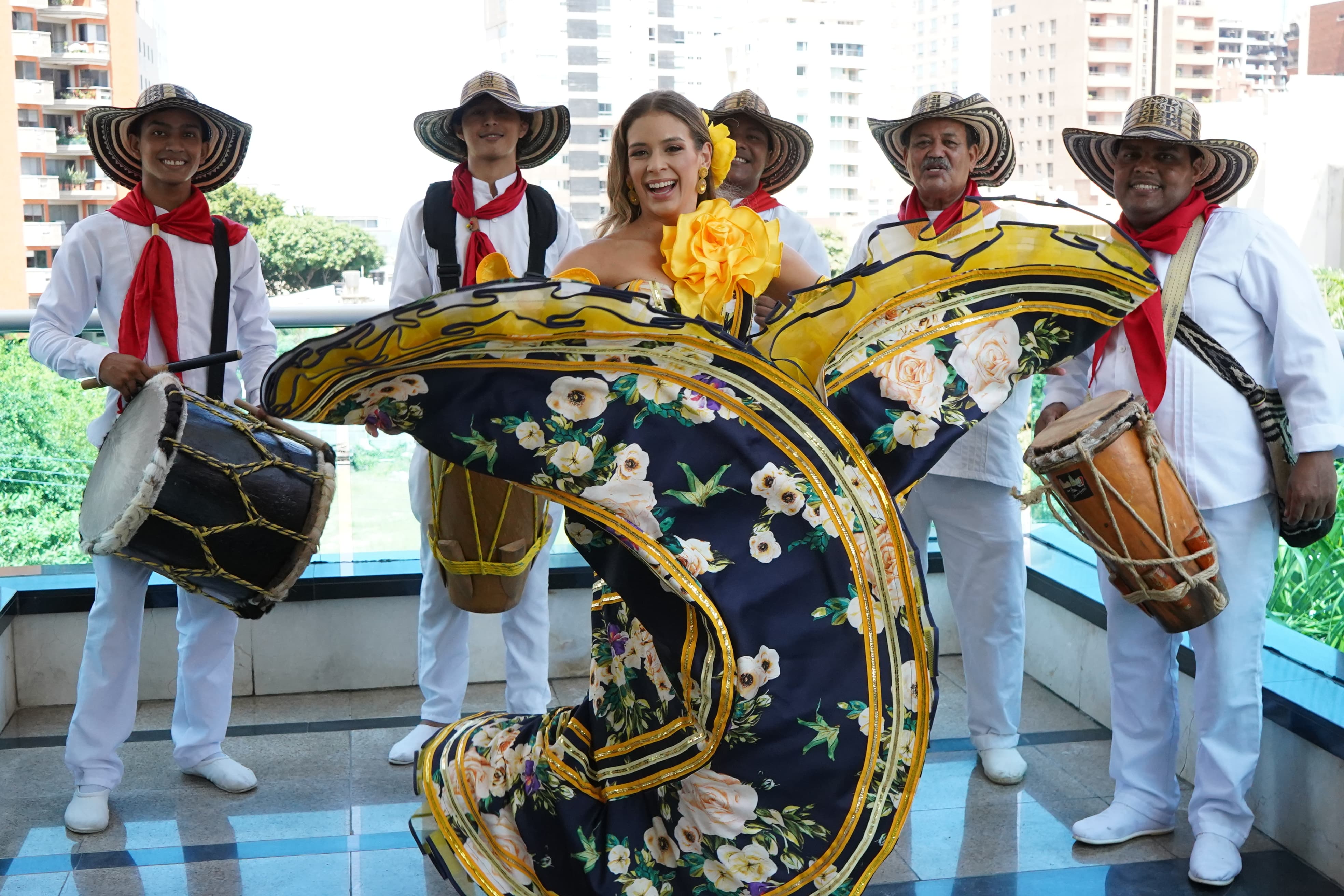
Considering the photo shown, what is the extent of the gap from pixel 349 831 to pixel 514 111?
189cm

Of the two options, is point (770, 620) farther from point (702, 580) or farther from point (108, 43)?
point (108, 43)

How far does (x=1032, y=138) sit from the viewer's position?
67438 millimetres

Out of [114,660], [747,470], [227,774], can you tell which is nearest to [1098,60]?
[227,774]

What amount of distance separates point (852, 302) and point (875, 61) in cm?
6552

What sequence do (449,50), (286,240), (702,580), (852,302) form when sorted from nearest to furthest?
(702,580)
(852,302)
(286,240)
(449,50)

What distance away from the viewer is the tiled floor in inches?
110

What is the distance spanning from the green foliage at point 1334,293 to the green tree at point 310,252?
37.3 meters

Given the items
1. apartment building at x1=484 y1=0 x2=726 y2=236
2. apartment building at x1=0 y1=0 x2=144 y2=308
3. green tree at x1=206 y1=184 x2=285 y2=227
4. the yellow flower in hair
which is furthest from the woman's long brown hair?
apartment building at x1=484 y1=0 x2=726 y2=236

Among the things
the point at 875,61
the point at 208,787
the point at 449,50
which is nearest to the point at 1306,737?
the point at 208,787

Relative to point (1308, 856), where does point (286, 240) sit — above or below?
above

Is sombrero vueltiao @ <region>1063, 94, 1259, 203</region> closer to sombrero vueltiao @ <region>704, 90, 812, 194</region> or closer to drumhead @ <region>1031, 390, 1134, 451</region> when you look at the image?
drumhead @ <region>1031, 390, 1134, 451</region>

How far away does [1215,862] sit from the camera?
2754 millimetres

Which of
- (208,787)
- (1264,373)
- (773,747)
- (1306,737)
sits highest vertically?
(1264,373)

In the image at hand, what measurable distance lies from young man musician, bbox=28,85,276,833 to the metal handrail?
57 cm
